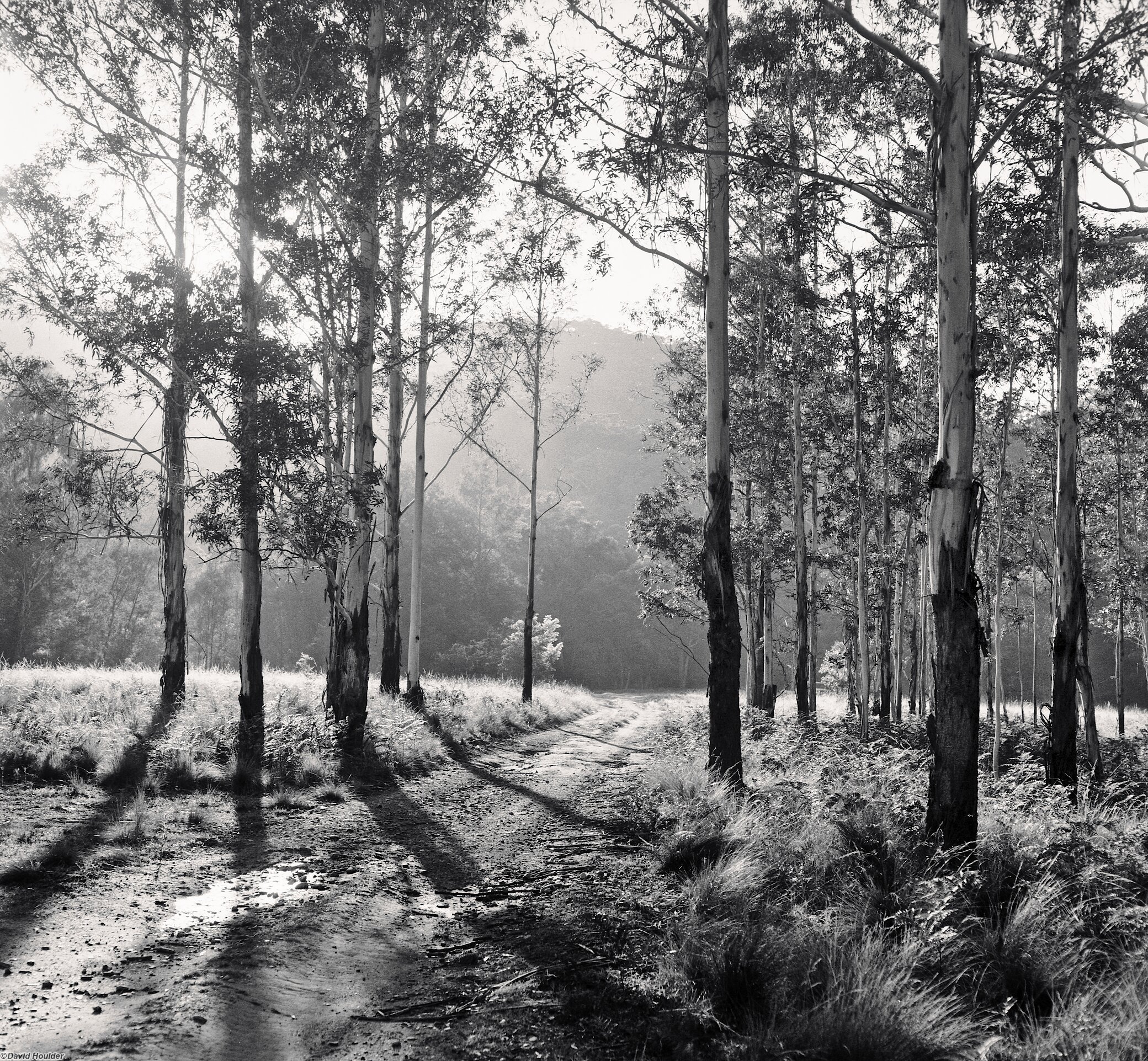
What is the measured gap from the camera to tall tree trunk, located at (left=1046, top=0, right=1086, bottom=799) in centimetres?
934

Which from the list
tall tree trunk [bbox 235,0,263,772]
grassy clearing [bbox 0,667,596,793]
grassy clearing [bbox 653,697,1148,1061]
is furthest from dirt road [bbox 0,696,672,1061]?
tall tree trunk [bbox 235,0,263,772]

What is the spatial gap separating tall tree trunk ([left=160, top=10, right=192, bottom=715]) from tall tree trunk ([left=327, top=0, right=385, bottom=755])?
2.76m

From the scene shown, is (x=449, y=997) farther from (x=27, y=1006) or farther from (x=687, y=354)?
(x=687, y=354)

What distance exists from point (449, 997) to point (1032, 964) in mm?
2741

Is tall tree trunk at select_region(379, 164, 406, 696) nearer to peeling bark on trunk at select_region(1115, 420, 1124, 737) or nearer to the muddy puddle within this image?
the muddy puddle

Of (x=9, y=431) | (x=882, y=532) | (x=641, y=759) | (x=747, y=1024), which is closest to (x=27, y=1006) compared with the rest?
(x=747, y=1024)

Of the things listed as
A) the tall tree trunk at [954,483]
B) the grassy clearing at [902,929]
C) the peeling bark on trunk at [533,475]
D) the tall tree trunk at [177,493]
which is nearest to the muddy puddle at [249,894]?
the grassy clearing at [902,929]

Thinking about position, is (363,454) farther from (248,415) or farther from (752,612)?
(752,612)

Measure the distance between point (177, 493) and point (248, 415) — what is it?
4277mm

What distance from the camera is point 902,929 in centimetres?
418

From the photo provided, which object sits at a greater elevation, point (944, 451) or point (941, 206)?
point (941, 206)

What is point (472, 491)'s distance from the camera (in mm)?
76562

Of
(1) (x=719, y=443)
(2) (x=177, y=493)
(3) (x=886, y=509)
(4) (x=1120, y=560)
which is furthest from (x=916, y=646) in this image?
(2) (x=177, y=493)

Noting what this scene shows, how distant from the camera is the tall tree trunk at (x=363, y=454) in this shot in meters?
11.1
